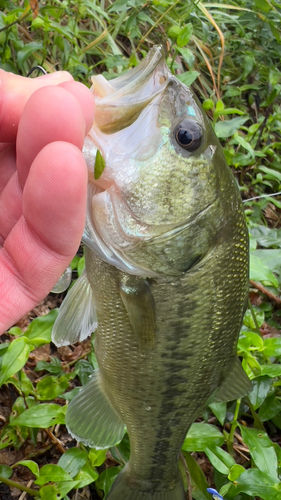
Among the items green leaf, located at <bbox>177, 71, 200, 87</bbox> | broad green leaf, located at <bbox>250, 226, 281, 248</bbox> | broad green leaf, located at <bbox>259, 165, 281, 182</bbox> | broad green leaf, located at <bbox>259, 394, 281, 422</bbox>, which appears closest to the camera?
broad green leaf, located at <bbox>259, 394, 281, 422</bbox>

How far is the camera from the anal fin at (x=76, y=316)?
160 cm

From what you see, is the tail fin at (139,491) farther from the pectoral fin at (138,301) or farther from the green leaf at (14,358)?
the pectoral fin at (138,301)

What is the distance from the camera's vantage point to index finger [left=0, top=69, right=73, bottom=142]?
1.27 meters

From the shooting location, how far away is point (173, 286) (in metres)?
1.42

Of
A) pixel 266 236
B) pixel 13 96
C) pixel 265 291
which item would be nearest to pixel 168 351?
pixel 13 96

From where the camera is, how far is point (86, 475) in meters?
1.74

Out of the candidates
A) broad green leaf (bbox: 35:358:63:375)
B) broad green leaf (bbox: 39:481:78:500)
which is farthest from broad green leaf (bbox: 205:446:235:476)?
broad green leaf (bbox: 35:358:63:375)

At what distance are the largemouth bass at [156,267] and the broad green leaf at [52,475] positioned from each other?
152 millimetres

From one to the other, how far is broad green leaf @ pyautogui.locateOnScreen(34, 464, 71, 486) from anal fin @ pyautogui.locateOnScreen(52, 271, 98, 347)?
0.43 metres

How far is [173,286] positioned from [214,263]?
145mm

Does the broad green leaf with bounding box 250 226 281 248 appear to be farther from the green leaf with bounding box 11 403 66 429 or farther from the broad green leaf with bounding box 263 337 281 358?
the green leaf with bounding box 11 403 66 429

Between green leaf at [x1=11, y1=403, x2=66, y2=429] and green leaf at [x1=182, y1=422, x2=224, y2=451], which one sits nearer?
green leaf at [x1=11, y1=403, x2=66, y2=429]

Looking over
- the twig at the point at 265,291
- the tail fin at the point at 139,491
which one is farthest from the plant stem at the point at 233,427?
the twig at the point at 265,291

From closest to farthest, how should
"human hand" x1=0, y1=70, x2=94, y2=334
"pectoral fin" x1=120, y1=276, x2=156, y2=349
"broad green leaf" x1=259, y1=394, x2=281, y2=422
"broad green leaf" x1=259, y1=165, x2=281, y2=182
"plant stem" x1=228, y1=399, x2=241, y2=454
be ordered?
1. "human hand" x1=0, y1=70, x2=94, y2=334
2. "pectoral fin" x1=120, y1=276, x2=156, y2=349
3. "plant stem" x1=228, y1=399, x2=241, y2=454
4. "broad green leaf" x1=259, y1=394, x2=281, y2=422
5. "broad green leaf" x1=259, y1=165, x2=281, y2=182
